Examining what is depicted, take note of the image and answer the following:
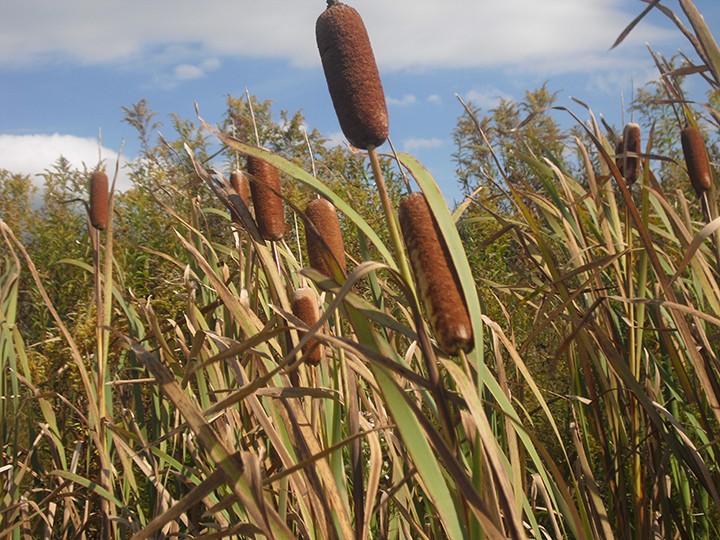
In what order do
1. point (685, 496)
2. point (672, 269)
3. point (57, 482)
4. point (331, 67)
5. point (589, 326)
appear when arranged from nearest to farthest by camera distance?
point (331, 67) < point (589, 326) < point (685, 496) < point (672, 269) < point (57, 482)

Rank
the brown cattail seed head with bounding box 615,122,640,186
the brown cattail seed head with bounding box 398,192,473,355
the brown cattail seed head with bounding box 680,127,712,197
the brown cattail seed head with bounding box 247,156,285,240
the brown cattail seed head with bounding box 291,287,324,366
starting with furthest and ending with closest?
1. the brown cattail seed head with bounding box 615,122,640,186
2. the brown cattail seed head with bounding box 680,127,712,197
3. the brown cattail seed head with bounding box 247,156,285,240
4. the brown cattail seed head with bounding box 291,287,324,366
5. the brown cattail seed head with bounding box 398,192,473,355

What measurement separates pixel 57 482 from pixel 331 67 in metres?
1.85

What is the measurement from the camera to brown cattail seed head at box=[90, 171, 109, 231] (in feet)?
4.87

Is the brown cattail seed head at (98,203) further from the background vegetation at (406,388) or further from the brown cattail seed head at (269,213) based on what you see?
the brown cattail seed head at (269,213)

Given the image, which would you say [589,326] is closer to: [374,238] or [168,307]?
[374,238]

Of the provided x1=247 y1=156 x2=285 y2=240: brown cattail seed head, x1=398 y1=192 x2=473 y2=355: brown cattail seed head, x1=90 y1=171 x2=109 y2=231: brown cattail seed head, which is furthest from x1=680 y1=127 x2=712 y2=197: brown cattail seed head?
x1=90 y1=171 x2=109 y2=231: brown cattail seed head

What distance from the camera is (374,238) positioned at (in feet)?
2.49

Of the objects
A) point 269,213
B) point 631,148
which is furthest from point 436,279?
point 631,148

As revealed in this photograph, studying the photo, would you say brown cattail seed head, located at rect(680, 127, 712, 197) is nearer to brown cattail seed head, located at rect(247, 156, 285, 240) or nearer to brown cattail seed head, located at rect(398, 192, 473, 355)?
brown cattail seed head, located at rect(247, 156, 285, 240)

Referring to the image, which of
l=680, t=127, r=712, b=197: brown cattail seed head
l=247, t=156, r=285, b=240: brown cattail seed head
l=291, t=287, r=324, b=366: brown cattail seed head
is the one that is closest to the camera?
l=291, t=287, r=324, b=366: brown cattail seed head

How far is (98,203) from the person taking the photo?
1.50 m

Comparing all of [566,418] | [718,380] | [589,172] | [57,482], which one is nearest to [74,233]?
[57,482]

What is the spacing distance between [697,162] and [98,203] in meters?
1.26

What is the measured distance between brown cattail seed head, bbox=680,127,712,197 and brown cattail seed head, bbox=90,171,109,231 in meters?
1.22
